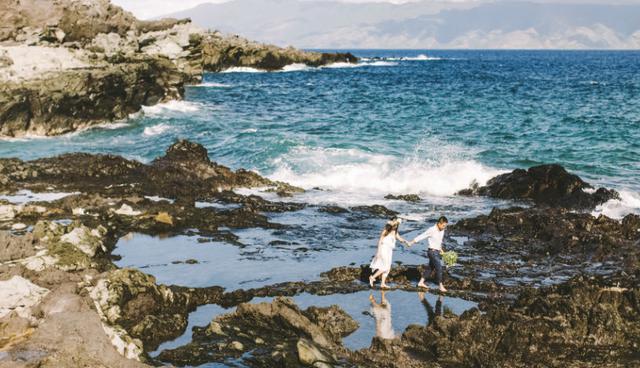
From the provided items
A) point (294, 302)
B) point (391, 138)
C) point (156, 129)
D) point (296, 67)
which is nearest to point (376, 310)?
point (294, 302)

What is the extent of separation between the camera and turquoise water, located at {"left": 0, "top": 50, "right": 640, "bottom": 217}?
25781mm

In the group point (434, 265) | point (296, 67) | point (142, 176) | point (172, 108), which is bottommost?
point (434, 265)

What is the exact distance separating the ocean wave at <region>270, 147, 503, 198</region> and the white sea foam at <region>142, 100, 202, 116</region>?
17.2 metres

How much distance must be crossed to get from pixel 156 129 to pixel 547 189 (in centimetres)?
2333

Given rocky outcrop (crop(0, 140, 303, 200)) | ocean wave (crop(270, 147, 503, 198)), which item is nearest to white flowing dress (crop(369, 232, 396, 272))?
rocky outcrop (crop(0, 140, 303, 200))

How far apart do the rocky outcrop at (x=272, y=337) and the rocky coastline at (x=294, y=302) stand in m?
0.02

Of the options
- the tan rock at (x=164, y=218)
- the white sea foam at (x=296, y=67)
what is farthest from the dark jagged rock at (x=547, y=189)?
the white sea foam at (x=296, y=67)

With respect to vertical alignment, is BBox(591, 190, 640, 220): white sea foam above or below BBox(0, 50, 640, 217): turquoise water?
below

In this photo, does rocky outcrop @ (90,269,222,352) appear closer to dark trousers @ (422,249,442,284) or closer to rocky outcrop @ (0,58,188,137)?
dark trousers @ (422,249,442,284)

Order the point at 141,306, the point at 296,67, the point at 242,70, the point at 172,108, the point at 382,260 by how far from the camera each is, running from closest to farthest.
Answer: the point at 141,306 < the point at 382,260 < the point at 172,108 < the point at 242,70 < the point at 296,67

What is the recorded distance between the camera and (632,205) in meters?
20.7

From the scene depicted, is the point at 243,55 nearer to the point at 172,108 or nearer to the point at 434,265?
the point at 172,108

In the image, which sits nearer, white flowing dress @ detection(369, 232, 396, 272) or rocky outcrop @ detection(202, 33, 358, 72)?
white flowing dress @ detection(369, 232, 396, 272)

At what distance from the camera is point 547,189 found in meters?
21.4
